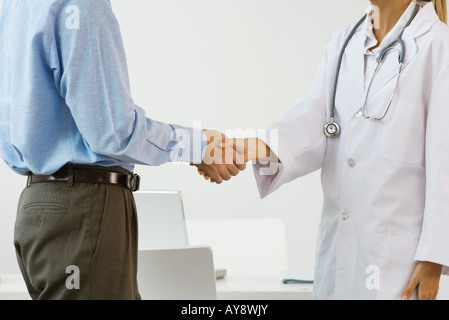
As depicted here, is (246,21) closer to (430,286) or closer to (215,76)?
(215,76)

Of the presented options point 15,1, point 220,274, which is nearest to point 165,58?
point 220,274

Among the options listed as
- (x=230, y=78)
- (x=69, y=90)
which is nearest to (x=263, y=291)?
(x=69, y=90)

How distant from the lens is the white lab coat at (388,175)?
1.40m

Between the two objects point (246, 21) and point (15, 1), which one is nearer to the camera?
point (15, 1)

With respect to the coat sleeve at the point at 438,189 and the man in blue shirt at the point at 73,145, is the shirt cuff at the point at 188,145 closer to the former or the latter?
the man in blue shirt at the point at 73,145

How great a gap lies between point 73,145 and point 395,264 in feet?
2.54

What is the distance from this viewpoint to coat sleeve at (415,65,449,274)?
1.38 meters

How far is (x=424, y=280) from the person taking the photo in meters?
1.42

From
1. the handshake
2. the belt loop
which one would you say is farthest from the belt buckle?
the handshake

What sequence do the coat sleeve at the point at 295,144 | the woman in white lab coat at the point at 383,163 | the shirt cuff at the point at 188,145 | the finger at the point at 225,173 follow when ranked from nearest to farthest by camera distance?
1. the woman in white lab coat at the point at 383,163
2. the shirt cuff at the point at 188,145
3. the coat sleeve at the point at 295,144
4. the finger at the point at 225,173

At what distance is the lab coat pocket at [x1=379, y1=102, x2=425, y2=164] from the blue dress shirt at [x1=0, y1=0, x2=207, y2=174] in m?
0.57

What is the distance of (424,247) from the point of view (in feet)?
4.58

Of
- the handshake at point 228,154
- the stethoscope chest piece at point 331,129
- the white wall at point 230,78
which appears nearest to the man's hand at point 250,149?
the handshake at point 228,154
